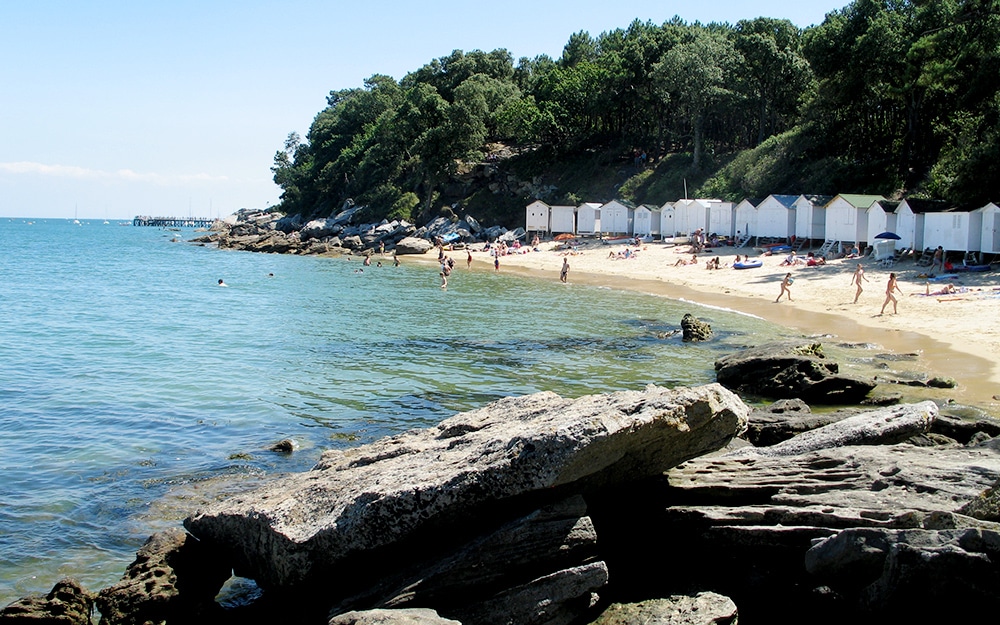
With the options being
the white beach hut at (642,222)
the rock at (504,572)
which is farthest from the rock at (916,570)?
the white beach hut at (642,222)

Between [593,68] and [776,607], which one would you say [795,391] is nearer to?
[776,607]

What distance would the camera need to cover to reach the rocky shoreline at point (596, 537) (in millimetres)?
6867

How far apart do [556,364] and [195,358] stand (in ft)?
37.0

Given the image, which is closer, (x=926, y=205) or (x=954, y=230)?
(x=954, y=230)

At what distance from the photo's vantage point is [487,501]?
7203mm

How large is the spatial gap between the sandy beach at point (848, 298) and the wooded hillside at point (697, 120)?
9.17 metres

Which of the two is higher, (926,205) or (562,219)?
(926,205)

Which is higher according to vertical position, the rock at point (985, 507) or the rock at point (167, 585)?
the rock at point (985, 507)

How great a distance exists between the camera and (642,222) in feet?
225

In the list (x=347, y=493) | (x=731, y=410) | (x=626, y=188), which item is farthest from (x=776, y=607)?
(x=626, y=188)

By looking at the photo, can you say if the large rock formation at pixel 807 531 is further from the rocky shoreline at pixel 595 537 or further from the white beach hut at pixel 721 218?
the white beach hut at pixel 721 218

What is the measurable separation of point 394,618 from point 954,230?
41.5 metres

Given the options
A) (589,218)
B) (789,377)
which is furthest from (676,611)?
(589,218)

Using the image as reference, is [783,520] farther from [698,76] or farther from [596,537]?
[698,76]
